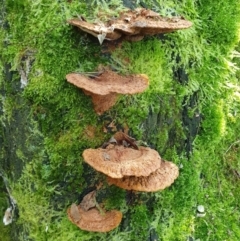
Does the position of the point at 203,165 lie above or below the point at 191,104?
below

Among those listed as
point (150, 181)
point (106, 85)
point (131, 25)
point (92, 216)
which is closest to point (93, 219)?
point (92, 216)

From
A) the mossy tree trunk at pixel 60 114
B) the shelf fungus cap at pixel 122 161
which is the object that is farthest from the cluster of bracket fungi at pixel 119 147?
the mossy tree trunk at pixel 60 114

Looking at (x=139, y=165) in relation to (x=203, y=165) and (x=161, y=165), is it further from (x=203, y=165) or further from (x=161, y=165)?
(x=203, y=165)

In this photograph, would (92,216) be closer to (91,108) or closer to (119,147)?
(119,147)

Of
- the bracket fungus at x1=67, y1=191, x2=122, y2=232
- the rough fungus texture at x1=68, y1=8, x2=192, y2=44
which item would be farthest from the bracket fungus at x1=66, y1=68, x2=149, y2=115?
the bracket fungus at x1=67, y1=191, x2=122, y2=232

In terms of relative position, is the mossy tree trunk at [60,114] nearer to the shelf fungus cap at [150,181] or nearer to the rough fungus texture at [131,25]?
the rough fungus texture at [131,25]

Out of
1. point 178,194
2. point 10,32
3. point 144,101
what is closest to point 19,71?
point 10,32
